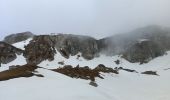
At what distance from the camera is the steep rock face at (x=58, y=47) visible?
430 feet

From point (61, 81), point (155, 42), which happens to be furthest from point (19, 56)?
point (61, 81)

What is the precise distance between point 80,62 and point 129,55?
30341 millimetres

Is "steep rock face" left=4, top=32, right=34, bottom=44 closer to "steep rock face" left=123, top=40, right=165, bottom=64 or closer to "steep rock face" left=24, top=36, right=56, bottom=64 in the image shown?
"steep rock face" left=24, top=36, right=56, bottom=64

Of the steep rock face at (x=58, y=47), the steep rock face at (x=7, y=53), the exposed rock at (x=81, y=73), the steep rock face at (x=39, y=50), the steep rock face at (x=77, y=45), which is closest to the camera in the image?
the exposed rock at (x=81, y=73)

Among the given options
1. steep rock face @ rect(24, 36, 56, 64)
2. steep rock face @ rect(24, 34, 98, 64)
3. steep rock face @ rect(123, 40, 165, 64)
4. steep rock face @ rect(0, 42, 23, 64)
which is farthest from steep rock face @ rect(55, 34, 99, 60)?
steep rock face @ rect(0, 42, 23, 64)

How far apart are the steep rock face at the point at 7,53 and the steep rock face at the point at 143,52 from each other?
52535 mm

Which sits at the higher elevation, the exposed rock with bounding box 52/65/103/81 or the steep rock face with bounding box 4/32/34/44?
the steep rock face with bounding box 4/32/34/44

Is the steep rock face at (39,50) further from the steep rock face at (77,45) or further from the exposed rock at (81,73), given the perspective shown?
the exposed rock at (81,73)

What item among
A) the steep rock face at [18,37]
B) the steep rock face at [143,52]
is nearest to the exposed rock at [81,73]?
the steep rock face at [143,52]

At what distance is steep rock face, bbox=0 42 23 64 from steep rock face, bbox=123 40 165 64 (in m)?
52.5

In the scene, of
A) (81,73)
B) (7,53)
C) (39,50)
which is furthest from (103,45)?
(81,73)

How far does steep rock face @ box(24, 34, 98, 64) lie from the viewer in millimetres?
131000

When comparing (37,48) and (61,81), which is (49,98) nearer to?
(61,81)

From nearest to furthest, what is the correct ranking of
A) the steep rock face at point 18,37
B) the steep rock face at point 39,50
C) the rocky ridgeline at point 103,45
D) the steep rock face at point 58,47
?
the steep rock face at point 39,50 < the steep rock face at point 58,47 < the rocky ridgeline at point 103,45 < the steep rock face at point 18,37
